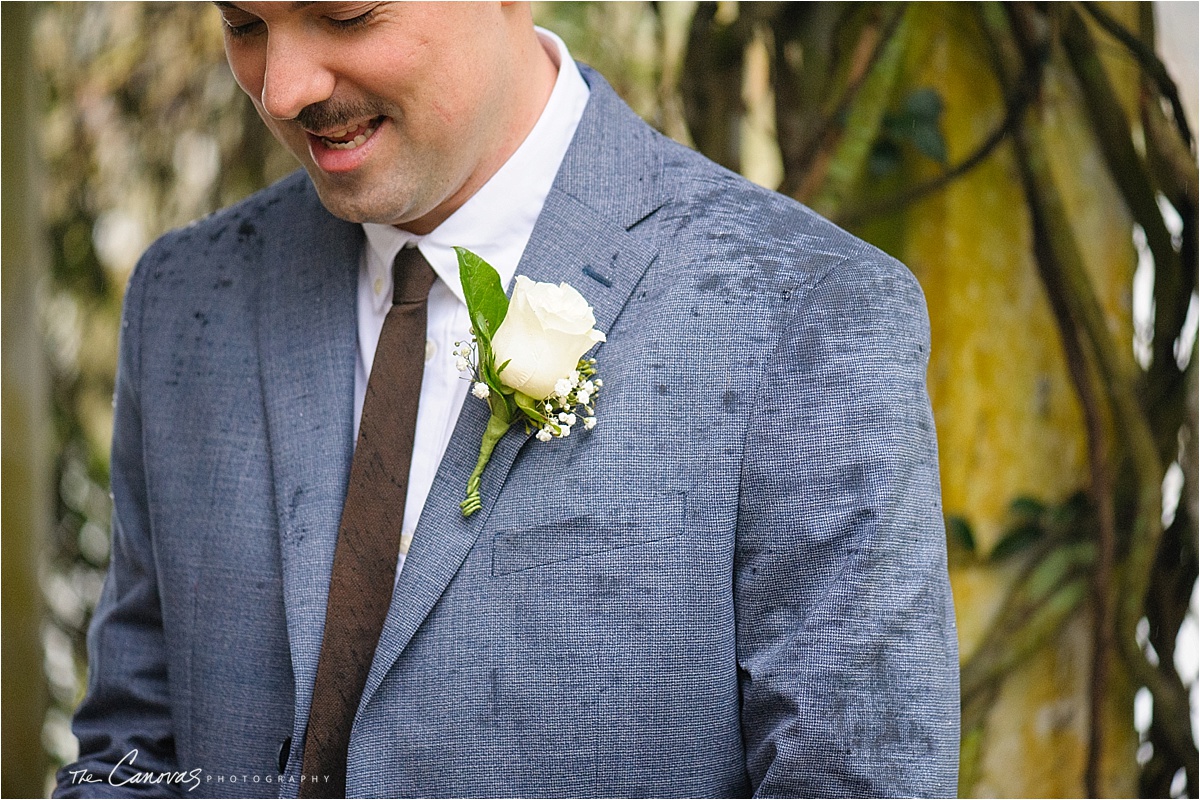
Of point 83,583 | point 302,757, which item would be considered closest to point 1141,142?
point 302,757

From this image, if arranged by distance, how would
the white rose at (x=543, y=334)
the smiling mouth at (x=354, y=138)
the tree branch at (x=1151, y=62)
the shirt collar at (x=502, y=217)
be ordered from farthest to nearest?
the tree branch at (x=1151, y=62), the shirt collar at (x=502, y=217), the smiling mouth at (x=354, y=138), the white rose at (x=543, y=334)

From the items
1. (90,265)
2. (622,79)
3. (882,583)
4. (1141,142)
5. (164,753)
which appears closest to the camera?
(882,583)

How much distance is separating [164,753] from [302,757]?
368 millimetres

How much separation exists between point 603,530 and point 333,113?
21.4 inches

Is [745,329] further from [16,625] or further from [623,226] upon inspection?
[16,625]

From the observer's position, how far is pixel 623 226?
130cm

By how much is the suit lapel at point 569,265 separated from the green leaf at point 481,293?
95 mm

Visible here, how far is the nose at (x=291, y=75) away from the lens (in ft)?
3.87

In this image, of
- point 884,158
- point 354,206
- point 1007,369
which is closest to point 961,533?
point 1007,369

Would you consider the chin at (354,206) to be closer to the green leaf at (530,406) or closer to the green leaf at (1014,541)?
the green leaf at (530,406)

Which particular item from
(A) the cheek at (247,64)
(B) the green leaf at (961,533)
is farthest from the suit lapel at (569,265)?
(B) the green leaf at (961,533)

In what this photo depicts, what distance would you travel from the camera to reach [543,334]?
113 cm

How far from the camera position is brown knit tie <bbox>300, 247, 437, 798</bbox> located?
48.8 inches

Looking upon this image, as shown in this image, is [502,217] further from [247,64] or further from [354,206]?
[247,64]
